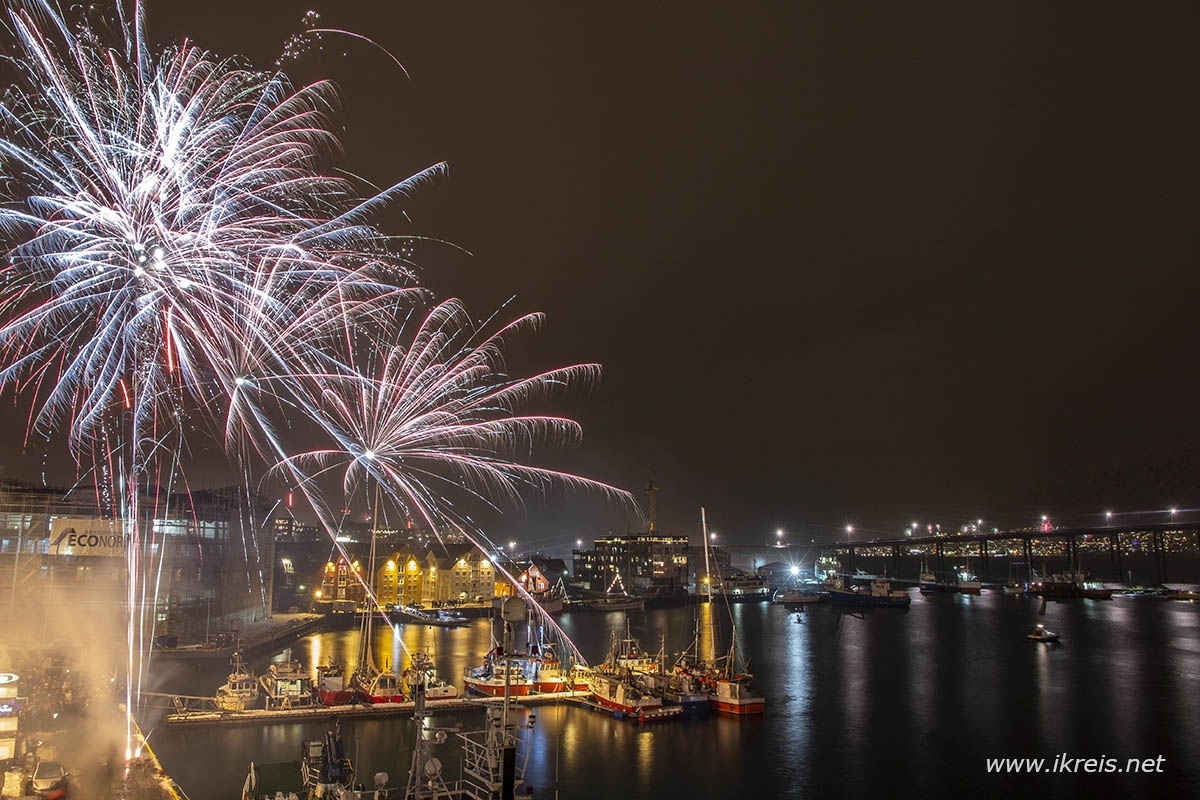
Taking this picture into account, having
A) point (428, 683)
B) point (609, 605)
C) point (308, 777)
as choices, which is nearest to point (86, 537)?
point (428, 683)

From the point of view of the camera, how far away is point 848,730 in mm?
22672

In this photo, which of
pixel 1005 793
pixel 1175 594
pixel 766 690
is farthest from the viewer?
pixel 1175 594

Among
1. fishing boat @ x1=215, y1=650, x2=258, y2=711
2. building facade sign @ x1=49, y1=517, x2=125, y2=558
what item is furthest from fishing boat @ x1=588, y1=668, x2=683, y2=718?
building facade sign @ x1=49, y1=517, x2=125, y2=558

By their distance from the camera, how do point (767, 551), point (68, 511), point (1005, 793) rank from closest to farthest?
point (1005, 793) < point (68, 511) < point (767, 551)

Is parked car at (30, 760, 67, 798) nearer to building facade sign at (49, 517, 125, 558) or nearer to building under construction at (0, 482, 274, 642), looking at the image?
building under construction at (0, 482, 274, 642)

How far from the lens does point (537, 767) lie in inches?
704

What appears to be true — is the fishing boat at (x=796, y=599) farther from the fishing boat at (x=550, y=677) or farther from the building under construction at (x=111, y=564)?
the building under construction at (x=111, y=564)

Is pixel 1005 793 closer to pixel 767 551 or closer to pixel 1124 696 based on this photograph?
pixel 1124 696

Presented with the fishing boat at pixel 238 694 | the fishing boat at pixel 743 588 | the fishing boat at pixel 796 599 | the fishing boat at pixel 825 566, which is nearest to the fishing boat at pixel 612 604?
the fishing boat at pixel 796 599

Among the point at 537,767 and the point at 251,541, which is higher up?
the point at 251,541

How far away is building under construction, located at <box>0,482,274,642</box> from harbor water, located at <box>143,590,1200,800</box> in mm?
3068

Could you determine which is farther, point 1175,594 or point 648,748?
point 1175,594

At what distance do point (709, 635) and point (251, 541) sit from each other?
26246 mm

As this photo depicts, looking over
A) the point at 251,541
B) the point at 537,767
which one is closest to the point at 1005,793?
the point at 537,767
